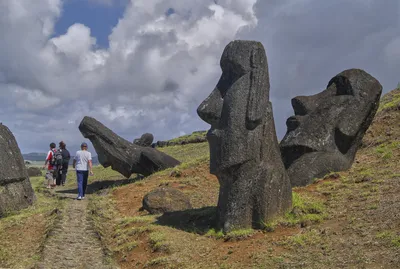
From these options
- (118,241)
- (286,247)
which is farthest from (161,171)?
(286,247)

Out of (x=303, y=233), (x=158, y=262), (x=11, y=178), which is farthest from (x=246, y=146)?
(x=11, y=178)

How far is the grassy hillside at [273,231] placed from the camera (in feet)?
31.7

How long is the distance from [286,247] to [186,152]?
971 inches

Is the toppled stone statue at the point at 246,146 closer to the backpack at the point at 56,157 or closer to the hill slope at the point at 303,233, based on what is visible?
the hill slope at the point at 303,233

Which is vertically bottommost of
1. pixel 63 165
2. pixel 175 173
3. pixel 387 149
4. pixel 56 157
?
pixel 175 173

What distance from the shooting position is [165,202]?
15.6 m

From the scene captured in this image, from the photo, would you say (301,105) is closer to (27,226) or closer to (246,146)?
(246,146)

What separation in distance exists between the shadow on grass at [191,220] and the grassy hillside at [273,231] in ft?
0.11

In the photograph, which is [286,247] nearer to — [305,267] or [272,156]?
[305,267]

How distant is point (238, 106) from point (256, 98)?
482mm

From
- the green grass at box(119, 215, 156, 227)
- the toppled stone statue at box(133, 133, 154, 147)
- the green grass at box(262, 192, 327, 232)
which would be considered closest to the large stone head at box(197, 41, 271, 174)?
the green grass at box(262, 192, 327, 232)

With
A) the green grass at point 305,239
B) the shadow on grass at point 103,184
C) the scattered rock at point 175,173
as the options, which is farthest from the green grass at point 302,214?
the shadow on grass at point 103,184

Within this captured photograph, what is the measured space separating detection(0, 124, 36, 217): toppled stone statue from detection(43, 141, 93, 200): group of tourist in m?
2.14

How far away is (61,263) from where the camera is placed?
11.3 meters
